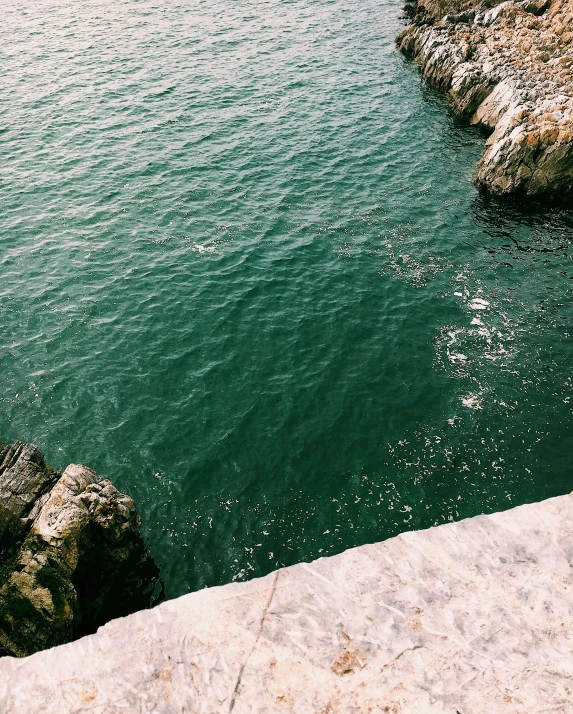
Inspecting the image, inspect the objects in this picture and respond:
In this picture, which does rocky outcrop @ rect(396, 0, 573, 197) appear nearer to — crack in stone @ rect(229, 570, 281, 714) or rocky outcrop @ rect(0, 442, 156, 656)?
rocky outcrop @ rect(0, 442, 156, 656)

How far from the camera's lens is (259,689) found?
13.1 meters

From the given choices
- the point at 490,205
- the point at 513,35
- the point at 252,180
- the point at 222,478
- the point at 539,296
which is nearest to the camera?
the point at 222,478

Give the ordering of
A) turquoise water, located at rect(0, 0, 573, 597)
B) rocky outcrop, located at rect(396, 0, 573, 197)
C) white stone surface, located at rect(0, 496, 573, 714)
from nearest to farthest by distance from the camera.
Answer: white stone surface, located at rect(0, 496, 573, 714), turquoise water, located at rect(0, 0, 573, 597), rocky outcrop, located at rect(396, 0, 573, 197)

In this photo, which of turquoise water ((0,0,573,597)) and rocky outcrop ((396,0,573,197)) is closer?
turquoise water ((0,0,573,597))

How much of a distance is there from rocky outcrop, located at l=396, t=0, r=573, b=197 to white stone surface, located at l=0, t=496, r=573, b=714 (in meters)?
45.1

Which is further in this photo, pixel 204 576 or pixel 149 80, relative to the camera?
pixel 149 80

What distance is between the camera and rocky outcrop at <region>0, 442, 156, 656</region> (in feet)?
74.7

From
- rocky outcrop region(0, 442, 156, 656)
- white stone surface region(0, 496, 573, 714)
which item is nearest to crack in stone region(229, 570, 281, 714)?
white stone surface region(0, 496, 573, 714)

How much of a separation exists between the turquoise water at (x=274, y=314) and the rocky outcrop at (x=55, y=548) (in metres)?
A: 3.01

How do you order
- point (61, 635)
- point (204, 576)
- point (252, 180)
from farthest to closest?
1. point (252, 180)
2. point (204, 576)
3. point (61, 635)

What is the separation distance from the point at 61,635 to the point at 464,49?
8179 centimetres

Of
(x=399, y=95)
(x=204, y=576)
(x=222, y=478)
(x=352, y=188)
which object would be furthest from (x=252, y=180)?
(x=204, y=576)

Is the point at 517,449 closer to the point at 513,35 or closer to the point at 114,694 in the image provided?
the point at 114,694

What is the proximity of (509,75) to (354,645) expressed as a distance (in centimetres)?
7029
